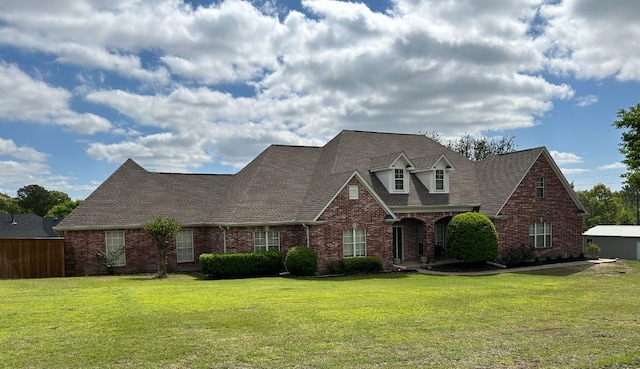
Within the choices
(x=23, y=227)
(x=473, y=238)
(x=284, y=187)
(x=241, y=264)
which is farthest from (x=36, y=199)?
(x=473, y=238)

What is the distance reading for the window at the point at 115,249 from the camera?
1003 inches

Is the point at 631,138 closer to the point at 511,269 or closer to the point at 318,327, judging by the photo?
the point at 511,269

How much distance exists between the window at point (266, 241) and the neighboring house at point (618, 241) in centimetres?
2540

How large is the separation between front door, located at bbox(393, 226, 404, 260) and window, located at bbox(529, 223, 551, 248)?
307 inches

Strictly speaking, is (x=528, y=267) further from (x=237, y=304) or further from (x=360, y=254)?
(x=237, y=304)

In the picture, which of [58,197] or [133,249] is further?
[58,197]

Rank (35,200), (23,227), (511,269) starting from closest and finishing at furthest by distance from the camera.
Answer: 1. (511,269)
2. (23,227)
3. (35,200)

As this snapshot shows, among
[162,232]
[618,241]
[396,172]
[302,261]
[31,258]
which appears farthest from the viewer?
[618,241]

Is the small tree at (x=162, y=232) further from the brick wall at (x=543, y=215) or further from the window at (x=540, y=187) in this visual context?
the window at (x=540, y=187)

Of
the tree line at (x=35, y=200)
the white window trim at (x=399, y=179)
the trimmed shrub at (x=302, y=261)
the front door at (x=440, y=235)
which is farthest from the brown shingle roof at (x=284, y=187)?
the tree line at (x=35, y=200)

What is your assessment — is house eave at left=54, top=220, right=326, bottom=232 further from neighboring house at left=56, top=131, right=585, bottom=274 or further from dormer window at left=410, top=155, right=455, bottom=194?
dormer window at left=410, top=155, right=455, bottom=194

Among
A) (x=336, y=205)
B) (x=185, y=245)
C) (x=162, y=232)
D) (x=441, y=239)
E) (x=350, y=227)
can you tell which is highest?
(x=336, y=205)

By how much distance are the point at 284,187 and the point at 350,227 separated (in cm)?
520

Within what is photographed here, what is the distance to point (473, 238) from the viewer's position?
2581cm
